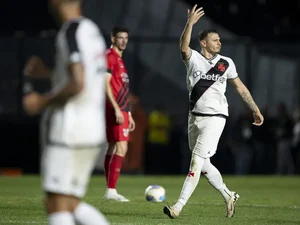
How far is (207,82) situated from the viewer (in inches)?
439

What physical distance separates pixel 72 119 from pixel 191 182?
4.49 metres

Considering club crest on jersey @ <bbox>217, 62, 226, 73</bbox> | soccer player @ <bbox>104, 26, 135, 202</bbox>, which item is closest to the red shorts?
soccer player @ <bbox>104, 26, 135, 202</bbox>

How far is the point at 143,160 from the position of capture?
2703cm

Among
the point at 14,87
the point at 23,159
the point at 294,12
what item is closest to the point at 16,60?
the point at 14,87

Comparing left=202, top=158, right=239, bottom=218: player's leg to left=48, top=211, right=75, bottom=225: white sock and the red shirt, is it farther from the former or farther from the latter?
left=48, top=211, right=75, bottom=225: white sock

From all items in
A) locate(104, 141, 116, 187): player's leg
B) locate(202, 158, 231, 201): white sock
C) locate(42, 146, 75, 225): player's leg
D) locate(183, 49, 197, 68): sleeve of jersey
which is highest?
locate(183, 49, 197, 68): sleeve of jersey

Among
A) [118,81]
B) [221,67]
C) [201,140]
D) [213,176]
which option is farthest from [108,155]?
[221,67]

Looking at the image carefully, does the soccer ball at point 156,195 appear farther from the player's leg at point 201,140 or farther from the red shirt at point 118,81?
the player's leg at point 201,140

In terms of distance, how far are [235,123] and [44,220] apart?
16.7 metres

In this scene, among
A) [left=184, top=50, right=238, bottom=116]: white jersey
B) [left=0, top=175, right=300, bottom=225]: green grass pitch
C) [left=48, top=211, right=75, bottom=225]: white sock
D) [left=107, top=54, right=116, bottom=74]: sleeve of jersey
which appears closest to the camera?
[left=48, top=211, right=75, bottom=225]: white sock

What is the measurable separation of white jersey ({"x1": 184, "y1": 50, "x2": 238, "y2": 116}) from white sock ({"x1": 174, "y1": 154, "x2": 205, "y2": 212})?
59cm

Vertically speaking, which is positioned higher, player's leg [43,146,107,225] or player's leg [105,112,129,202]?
player's leg [43,146,107,225]

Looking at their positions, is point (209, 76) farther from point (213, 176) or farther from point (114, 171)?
point (114, 171)

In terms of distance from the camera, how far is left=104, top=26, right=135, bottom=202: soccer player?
1349cm
